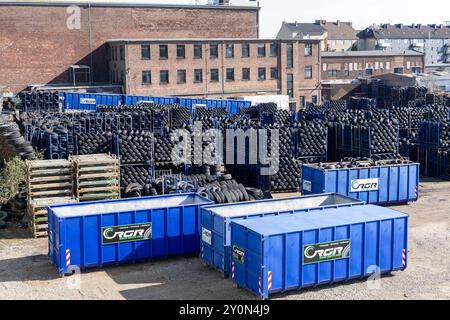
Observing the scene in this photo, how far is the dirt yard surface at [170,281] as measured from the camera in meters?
15.5

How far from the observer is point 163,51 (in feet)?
197

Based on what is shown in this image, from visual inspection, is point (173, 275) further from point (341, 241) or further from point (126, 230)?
point (341, 241)

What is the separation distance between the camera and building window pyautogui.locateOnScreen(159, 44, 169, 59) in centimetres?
5972

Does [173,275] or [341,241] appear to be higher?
[341,241]

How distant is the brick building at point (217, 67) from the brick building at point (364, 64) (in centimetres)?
1781

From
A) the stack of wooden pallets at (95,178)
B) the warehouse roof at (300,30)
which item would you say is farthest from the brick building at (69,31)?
the warehouse roof at (300,30)

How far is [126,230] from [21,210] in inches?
292

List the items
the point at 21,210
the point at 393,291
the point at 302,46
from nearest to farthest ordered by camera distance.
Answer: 1. the point at 393,291
2. the point at 21,210
3. the point at 302,46

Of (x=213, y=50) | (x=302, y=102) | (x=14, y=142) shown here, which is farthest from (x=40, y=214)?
(x=302, y=102)

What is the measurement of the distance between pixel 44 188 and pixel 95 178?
1800 mm

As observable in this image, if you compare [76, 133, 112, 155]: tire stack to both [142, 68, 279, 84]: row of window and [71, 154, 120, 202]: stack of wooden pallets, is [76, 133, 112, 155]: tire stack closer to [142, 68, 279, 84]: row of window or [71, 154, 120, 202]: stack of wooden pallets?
[71, 154, 120, 202]: stack of wooden pallets

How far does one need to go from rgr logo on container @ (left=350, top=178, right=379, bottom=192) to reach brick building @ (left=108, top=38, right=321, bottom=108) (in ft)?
123

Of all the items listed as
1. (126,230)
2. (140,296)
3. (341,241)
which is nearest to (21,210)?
(126,230)

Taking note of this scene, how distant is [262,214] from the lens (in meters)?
16.7
